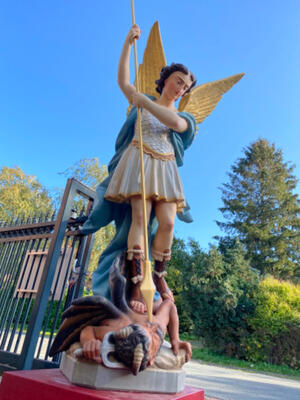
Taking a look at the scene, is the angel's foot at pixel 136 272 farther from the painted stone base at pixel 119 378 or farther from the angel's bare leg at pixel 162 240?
the painted stone base at pixel 119 378

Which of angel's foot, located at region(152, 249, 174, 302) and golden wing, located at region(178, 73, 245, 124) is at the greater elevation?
golden wing, located at region(178, 73, 245, 124)

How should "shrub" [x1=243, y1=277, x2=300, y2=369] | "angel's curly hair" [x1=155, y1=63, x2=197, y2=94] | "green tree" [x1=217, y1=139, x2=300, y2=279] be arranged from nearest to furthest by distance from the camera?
"angel's curly hair" [x1=155, y1=63, x2=197, y2=94]
"shrub" [x1=243, y1=277, x2=300, y2=369]
"green tree" [x1=217, y1=139, x2=300, y2=279]

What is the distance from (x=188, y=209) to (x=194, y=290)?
8.27 m

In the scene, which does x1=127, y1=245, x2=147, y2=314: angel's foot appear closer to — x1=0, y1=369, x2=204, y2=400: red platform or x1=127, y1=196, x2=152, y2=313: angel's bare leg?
x1=127, y1=196, x2=152, y2=313: angel's bare leg

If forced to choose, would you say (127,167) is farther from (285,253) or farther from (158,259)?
(285,253)

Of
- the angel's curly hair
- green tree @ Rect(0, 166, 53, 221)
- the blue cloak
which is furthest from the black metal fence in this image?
green tree @ Rect(0, 166, 53, 221)

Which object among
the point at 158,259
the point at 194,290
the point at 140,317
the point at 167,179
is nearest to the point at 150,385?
the point at 140,317

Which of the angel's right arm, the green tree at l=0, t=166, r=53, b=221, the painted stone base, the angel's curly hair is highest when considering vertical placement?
the green tree at l=0, t=166, r=53, b=221

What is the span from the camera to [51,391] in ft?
4.46

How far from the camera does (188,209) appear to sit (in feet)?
8.17

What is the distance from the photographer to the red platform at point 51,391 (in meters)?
1.29

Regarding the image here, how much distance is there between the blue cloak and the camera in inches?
85.0

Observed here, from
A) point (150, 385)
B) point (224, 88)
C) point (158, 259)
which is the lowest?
point (150, 385)

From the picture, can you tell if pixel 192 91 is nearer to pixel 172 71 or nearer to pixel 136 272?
pixel 172 71
